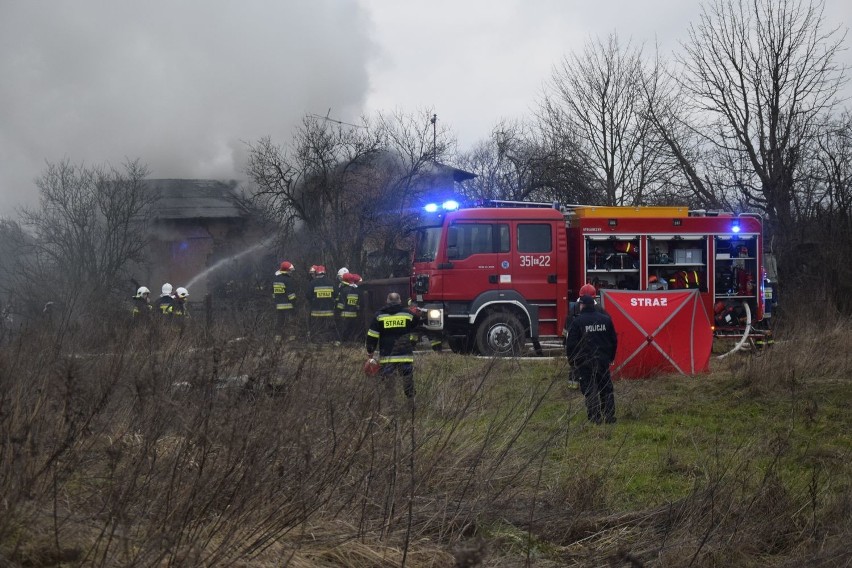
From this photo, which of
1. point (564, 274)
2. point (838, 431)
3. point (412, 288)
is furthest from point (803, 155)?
point (838, 431)

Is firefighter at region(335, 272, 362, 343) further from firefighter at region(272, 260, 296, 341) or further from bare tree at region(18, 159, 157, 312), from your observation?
bare tree at region(18, 159, 157, 312)

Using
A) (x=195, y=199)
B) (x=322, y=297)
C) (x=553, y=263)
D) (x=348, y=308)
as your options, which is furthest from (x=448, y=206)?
(x=195, y=199)

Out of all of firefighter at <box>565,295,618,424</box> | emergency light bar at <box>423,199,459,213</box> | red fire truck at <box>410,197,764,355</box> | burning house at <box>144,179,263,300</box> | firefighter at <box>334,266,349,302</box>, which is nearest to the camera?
firefighter at <box>565,295,618,424</box>

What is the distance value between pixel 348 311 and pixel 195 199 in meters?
8.02

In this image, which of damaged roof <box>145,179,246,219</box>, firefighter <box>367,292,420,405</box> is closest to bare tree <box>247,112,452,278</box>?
damaged roof <box>145,179,246,219</box>

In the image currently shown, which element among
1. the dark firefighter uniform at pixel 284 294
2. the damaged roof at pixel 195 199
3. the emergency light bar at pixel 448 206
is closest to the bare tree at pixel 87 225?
the damaged roof at pixel 195 199

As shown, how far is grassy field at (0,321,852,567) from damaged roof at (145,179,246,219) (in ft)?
44.5

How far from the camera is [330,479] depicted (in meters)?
4.46

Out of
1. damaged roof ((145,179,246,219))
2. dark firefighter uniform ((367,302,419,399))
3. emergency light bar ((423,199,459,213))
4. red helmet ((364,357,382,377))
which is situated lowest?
red helmet ((364,357,382,377))

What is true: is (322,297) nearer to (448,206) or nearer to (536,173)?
(448,206)

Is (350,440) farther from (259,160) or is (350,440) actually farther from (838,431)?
(259,160)

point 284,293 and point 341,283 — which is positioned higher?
point 341,283

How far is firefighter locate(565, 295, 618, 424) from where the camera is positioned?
8842 millimetres

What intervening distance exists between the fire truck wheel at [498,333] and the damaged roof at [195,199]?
8889mm
